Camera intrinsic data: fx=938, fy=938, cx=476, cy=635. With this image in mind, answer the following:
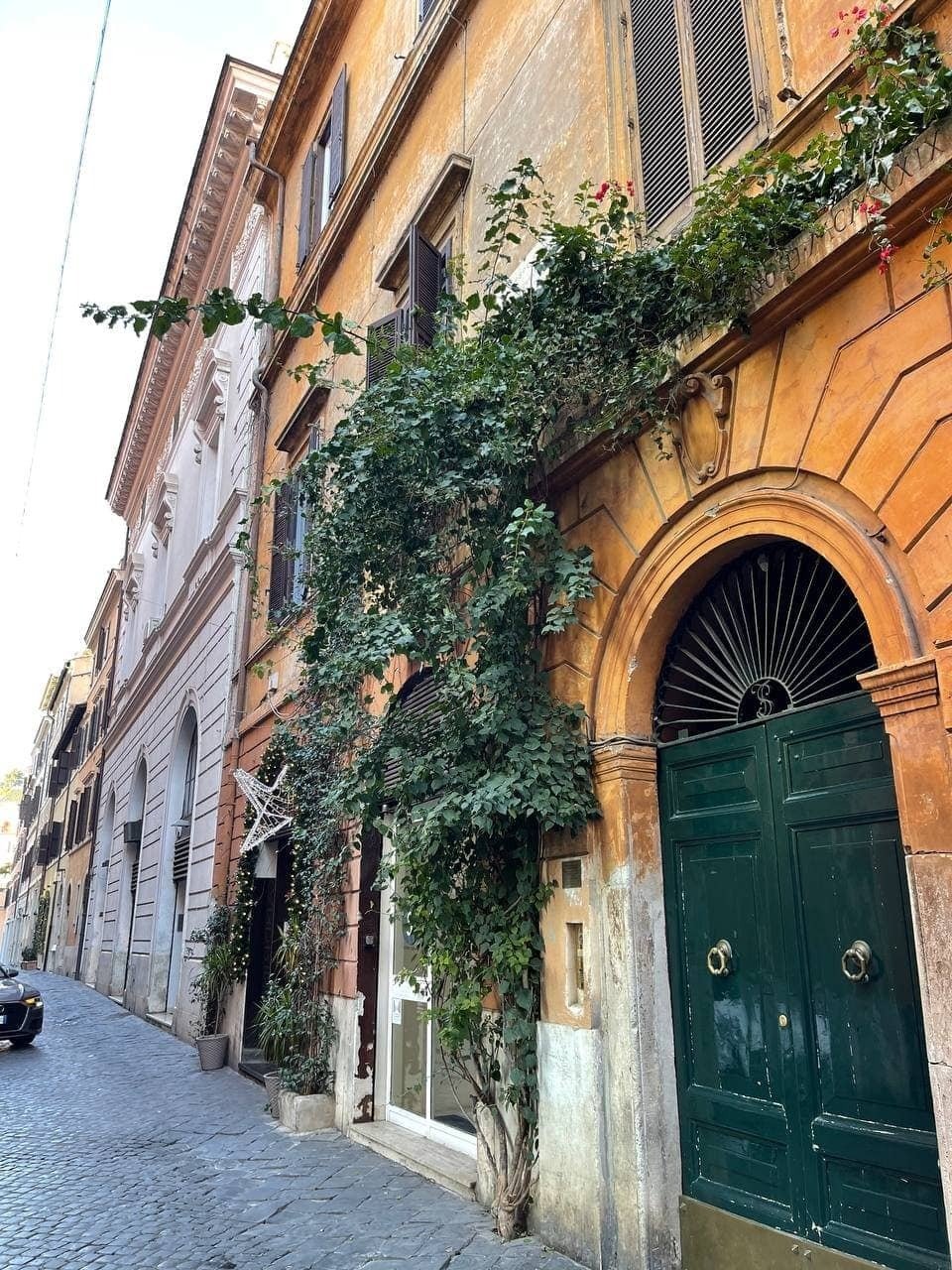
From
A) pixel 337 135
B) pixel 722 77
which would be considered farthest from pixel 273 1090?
pixel 337 135

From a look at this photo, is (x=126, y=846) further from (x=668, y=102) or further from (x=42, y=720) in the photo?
(x=42, y=720)

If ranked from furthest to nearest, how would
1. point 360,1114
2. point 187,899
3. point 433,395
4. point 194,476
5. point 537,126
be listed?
point 194,476, point 187,899, point 360,1114, point 537,126, point 433,395

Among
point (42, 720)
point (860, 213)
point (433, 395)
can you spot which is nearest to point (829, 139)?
point (860, 213)

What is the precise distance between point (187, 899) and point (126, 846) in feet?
28.6

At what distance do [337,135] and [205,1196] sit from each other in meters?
11.3

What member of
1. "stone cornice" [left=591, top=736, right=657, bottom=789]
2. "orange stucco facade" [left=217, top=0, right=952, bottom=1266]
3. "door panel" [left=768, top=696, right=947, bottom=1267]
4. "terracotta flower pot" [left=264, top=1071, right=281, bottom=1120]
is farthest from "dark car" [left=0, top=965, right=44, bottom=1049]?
"door panel" [left=768, top=696, right=947, bottom=1267]

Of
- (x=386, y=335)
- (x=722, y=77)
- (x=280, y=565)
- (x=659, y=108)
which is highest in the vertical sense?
(x=386, y=335)

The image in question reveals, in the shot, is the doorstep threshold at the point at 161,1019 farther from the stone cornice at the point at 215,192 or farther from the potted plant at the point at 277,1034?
the stone cornice at the point at 215,192

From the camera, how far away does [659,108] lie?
5.61 meters

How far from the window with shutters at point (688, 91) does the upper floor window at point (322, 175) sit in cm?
632

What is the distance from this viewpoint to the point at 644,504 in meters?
4.97

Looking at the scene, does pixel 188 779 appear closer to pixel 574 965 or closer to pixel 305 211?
pixel 305 211

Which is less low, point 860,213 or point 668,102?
point 668,102

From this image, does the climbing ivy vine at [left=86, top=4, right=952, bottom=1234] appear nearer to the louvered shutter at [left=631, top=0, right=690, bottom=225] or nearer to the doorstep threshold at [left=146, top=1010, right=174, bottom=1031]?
the louvered shutter at [left=631, top=0, right=690, bottom=225]
